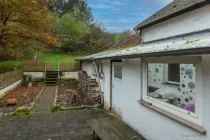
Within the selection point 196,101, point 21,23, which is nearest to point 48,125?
point 196,101

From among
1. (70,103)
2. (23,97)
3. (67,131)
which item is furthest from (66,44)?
(67,131)

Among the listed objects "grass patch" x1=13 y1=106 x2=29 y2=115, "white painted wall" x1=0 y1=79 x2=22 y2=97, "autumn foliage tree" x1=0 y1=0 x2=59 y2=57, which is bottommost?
"grass patch" x1=13 y1=106 x2=29 y2=115

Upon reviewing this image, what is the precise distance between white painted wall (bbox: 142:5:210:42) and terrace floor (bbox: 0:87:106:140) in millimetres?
3892

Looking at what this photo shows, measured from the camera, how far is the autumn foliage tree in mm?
11219

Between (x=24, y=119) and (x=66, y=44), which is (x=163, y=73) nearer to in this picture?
(x=24, y=119)

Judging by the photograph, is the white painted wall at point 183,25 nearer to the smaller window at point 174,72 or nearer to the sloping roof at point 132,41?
the smaller window at point 174,72

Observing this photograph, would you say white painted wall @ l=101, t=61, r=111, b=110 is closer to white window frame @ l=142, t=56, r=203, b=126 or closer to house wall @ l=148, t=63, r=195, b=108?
house wall @ l=148, t=63, r=195, b=108

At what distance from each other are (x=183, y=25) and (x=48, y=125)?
5411mm

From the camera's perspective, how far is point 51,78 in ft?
52.8

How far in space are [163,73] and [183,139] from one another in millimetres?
1526

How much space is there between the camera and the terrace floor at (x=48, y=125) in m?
5.01

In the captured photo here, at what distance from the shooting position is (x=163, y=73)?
4000 millimetres

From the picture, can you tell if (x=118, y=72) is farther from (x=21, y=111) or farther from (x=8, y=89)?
(x=8, y=89)

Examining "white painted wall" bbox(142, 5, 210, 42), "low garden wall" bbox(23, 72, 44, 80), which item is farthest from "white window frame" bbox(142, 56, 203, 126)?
"low garden wall" bbox(23, 72, 44, 80)
